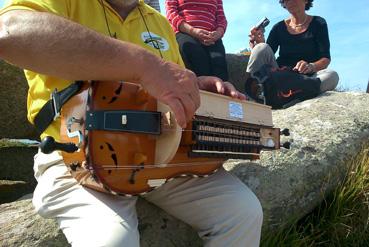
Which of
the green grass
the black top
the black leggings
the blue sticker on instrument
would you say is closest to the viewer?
the blue sticker on instrument

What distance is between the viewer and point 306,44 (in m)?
5.16

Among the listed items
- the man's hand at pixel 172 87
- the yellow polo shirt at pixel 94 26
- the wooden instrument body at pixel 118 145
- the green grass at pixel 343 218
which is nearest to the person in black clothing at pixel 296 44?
the green grass at pixel 343 218

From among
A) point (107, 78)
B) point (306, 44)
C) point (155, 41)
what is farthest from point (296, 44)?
A: point (107, 78)

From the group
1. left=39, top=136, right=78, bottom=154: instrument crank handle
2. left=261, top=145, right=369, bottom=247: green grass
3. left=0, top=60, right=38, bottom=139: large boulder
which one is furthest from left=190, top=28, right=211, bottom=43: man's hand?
left=39, top=136, right=78, bottom=154: instrument crank handle

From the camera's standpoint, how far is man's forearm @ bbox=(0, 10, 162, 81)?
5.39ft

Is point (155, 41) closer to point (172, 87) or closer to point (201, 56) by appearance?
point (172, 87)

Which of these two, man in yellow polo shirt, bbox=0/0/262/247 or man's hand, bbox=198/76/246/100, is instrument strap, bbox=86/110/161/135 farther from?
man's hand, bbox=198/76/246/100

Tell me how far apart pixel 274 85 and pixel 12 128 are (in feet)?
8.42

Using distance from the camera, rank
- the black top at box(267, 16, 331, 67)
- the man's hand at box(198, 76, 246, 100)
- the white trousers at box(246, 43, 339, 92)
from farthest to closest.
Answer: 1. the black top at box(267, 16, 331, 67)
2. the white trousers at box(246, 43, 339, 92)
3. the man's hand at box(198, 76, 246, 100)

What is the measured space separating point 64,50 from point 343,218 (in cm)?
238

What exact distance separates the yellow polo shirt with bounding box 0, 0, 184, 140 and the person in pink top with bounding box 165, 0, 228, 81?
1.89 metres

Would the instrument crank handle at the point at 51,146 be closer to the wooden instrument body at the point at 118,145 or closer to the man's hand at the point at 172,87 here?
the wooden instrument body at the point at 118,145

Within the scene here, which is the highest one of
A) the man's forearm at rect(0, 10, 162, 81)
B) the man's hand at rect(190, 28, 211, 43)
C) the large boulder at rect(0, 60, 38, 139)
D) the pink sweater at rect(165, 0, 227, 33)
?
the pink sweater at rect(165, 0, 227, 33)

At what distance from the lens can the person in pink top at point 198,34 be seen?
453cm
